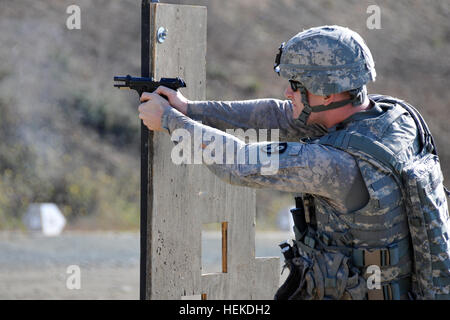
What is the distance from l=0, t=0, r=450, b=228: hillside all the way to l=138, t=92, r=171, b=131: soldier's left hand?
386 inches

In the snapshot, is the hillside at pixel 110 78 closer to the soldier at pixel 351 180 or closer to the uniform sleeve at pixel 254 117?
the uniform sleeve at pixel 254 117

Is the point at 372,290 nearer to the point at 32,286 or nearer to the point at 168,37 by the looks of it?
the point at 168,37

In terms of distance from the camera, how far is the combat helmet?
2.96 metres

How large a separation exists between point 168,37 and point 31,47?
13.3 metres

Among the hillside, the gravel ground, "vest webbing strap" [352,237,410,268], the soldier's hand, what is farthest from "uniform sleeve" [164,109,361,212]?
the hillside

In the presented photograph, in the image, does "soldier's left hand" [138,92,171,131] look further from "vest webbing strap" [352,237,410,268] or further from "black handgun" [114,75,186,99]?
"vest webbing strap" [352,237,410,268]

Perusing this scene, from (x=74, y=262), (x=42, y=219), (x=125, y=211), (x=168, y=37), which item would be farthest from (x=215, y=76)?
(x=168, y=37)

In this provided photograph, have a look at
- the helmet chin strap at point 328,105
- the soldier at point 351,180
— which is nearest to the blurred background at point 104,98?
the soldier at point 351,180

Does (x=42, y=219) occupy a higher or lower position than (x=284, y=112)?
lower

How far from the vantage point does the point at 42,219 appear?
12.5 meters

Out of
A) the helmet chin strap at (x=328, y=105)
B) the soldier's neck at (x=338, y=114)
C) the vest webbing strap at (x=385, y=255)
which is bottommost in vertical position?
the vest webbing strap at (x=385, y=255)

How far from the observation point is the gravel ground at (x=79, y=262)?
8883mm

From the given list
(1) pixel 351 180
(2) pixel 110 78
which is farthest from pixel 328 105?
(2) pixel 110 78

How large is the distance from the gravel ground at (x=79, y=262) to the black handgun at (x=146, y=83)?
223 inches
